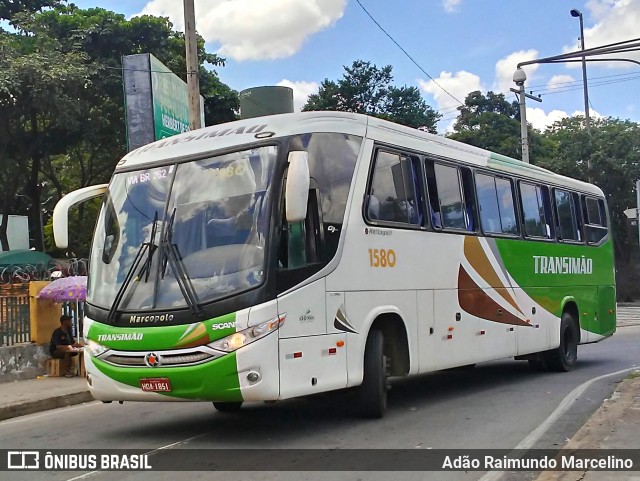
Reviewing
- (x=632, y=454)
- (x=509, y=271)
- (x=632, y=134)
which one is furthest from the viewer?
(x=632, y=134)

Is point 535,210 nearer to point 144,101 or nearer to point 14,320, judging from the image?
point 144,101

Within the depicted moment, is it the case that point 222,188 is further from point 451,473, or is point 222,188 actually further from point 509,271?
point 509,271

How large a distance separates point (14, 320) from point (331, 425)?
797 centimetres

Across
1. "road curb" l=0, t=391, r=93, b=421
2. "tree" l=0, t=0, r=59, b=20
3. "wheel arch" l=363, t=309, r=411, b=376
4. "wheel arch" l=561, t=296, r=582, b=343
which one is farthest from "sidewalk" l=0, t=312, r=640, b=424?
"tree" l=0, t=0, r=59, b=20

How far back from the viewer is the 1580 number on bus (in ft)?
29.4

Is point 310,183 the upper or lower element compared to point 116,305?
upper

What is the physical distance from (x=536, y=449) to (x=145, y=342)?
4.06m

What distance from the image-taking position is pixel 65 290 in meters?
14.2

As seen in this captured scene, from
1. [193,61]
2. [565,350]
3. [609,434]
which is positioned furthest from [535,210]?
[193,61]

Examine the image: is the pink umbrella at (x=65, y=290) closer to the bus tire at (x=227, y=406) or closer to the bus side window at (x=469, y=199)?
the bus tire at (x=227, y=406)

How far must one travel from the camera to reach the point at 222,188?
796 cm

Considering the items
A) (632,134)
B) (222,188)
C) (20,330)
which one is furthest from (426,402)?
(632,134)

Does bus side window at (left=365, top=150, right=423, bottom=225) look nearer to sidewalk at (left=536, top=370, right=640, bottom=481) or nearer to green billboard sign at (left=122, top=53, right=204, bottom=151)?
sidewalk at (left=536, top=370, right=640, bottom=481)

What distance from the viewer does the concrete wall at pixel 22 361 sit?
536 inches
